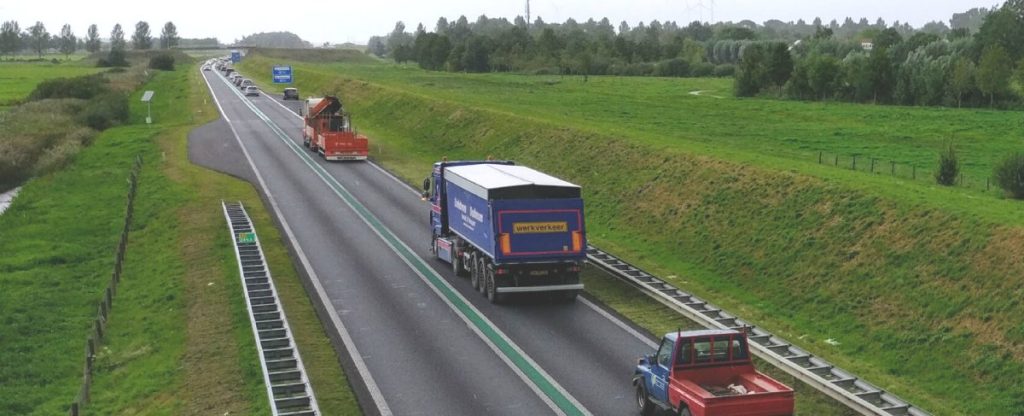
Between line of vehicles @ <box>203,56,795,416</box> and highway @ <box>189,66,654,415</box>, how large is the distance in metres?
0.84

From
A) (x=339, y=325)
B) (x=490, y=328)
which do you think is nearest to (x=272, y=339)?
(x=339, y=325)

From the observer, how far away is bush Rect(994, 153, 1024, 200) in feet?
116

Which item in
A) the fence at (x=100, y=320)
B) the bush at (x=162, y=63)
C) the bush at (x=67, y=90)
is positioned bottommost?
the fence at (x=100, y=320)

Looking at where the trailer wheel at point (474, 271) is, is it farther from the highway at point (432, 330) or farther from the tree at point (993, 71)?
the tree at point (993, 71)

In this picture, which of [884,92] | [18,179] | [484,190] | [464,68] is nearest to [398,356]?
[484,190]

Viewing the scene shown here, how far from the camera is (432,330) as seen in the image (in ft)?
91.3

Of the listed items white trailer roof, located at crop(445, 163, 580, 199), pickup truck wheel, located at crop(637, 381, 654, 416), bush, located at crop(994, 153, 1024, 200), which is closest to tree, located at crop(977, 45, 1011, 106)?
bush, located at crop(994, 153, 1024, 200)

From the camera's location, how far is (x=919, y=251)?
28.8 metres

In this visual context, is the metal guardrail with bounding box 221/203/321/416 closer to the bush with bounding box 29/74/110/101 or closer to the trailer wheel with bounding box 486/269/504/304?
the trailer wheel with bounding box 486/269/504/304

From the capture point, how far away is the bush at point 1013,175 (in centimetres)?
3525

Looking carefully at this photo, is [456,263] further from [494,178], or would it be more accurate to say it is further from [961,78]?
[961,78]

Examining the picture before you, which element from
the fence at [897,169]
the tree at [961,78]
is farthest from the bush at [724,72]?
the fence at [897,169]

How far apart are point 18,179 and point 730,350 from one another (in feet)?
203

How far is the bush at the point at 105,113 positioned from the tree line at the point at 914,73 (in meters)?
65.4
